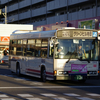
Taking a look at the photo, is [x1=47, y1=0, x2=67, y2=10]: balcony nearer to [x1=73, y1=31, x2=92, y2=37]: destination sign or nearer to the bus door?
the bus door

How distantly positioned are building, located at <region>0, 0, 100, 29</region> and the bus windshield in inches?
639

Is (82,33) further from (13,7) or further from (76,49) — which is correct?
(13,7)

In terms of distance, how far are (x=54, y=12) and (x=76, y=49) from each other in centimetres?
4223

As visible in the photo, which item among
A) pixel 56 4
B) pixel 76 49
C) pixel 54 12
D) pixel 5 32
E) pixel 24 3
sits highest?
pixel 24 3

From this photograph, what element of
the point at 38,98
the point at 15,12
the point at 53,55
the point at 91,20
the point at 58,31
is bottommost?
the point at 38,98

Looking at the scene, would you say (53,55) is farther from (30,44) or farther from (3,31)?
(3,31)

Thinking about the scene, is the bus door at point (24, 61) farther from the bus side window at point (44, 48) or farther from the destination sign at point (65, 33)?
the destination sign at point (65, 33)

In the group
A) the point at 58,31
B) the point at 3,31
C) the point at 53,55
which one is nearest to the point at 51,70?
the point at 53,55

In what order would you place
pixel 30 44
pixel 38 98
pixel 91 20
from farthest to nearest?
pixel 91 20 → pixel 30 44 → pixel 38 98

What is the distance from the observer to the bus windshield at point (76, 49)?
15422 mm

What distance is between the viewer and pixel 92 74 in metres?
15.7

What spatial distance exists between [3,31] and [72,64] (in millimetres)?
37190

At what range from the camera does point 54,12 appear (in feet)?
188

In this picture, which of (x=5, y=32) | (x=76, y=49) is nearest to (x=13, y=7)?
(x=5, y=32)
